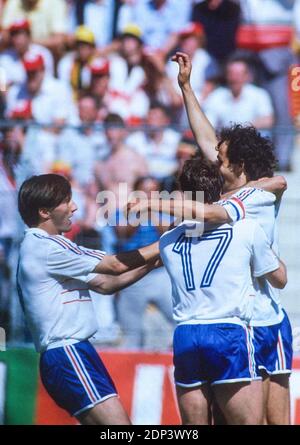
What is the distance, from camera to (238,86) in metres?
10.1

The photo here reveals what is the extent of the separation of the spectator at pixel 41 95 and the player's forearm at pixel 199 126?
424 centimetres

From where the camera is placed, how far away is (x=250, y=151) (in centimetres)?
570

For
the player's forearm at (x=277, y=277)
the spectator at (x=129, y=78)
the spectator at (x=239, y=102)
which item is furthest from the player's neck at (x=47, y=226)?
the spectator at (x=129, y=78)

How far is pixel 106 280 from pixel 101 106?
192 inches

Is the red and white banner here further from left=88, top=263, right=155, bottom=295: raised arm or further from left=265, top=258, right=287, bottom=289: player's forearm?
left=265, top=258, right=287, bottom=289: player's forearm

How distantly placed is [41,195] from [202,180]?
994mm

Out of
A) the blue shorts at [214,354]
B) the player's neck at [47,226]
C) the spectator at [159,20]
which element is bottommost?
the blue shorts at [214,354]

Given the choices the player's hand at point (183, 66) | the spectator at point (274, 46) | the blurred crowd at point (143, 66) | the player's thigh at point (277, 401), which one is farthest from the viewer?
the spectator at point (274, 46)

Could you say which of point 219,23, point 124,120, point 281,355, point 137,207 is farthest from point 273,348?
point 219,23

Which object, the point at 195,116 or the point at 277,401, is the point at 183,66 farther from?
the point at 277,401

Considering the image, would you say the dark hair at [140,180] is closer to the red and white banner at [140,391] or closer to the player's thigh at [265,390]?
the red and white banner at [140,391]

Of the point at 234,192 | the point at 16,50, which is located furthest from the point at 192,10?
the point at 234,192

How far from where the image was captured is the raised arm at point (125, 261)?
5.68 metres
